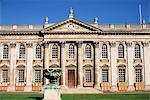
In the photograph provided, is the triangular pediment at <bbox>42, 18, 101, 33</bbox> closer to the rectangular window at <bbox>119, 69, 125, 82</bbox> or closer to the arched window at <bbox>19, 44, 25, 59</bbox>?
the arched window at <bbox>19, 44, 25, 59</bbox>

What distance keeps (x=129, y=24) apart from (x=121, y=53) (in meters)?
4.77

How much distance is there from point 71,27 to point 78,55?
4499 millimetres

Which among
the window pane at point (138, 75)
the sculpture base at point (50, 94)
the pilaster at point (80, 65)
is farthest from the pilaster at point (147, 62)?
the sculpture base at point (50, 94)

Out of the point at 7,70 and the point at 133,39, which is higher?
the point at 133,39

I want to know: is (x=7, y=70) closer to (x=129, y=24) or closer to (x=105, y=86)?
(x=105, y=86)

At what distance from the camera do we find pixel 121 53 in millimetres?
43438

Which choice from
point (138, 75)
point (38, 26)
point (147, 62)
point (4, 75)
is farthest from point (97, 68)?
point (4, 75)

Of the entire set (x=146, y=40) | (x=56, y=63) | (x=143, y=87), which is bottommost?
(x=143, y=87)

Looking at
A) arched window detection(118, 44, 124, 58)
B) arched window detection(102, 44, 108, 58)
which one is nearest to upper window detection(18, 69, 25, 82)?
arched window detection(102, 44, 108, 58)

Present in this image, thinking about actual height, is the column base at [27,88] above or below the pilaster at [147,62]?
below

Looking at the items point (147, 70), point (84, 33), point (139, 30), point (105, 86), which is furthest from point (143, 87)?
point (84, 33)

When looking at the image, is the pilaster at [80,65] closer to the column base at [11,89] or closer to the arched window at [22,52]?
the arched window at [22,52]

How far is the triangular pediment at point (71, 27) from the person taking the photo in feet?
140

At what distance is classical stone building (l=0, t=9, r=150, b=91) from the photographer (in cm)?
4241
